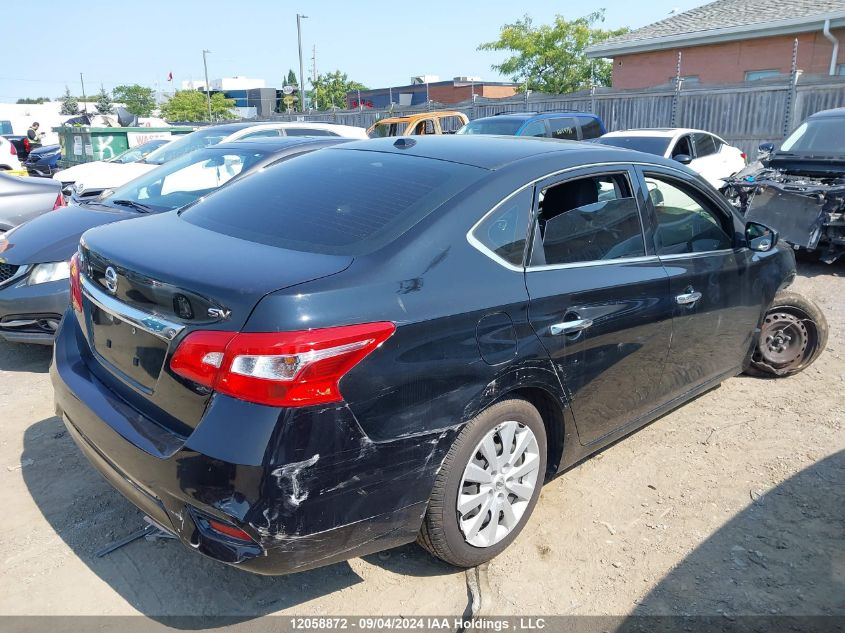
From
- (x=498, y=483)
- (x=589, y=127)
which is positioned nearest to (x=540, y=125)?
(x=589, y=127)

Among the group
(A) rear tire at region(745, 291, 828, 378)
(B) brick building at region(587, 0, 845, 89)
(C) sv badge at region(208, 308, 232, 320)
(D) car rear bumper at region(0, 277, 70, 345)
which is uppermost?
(B) brick building at region(587, 0, 845, 89)

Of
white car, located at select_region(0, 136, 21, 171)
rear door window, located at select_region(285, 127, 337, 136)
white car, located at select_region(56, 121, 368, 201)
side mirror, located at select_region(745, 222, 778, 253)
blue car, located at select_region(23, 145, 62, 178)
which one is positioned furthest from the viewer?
blue car, located at select_region(23, 145, 62, 178)

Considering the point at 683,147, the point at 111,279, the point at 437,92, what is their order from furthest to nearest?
the point at 437,92, the point at 683,147, the point at 111,279

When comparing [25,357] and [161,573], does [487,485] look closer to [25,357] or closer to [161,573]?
[161,573]

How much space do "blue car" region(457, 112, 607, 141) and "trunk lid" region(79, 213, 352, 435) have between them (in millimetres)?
10055

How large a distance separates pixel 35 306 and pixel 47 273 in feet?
0.82

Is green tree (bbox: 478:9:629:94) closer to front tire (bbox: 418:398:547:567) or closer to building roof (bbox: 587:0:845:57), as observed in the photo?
building roof (bbox: 587:0:845:57)

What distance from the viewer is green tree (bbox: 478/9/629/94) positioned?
1251 inches

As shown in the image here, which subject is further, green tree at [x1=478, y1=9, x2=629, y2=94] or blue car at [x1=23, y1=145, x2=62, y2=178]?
green tree at [x1=478, y1=9, x2=629, y2=94]

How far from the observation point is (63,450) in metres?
3.92

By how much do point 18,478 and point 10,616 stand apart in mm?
1170

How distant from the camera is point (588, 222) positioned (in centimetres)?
327

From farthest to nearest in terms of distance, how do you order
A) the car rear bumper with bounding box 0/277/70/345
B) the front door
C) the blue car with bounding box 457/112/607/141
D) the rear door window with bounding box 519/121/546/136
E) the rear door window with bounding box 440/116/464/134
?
1. the rear door window with bounding box 440/116/464/134
2. the blue car with bounding box 457/112/607/141
3. the rear door window with bounding box 519/121/546/136
4. the car rear bumper with bounding box 0/277/70/345
5. the front door

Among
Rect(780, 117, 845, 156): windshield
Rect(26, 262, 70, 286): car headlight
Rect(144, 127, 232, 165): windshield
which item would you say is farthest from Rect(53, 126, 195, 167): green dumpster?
Rect(780, 117, 845, 156): windshield
